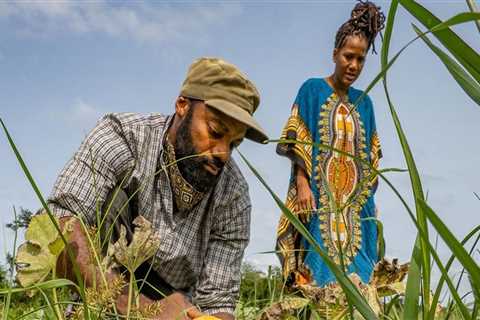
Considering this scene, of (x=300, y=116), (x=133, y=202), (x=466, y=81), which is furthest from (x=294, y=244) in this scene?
(x=466, y=81)

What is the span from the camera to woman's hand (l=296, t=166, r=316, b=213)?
3.77 metres

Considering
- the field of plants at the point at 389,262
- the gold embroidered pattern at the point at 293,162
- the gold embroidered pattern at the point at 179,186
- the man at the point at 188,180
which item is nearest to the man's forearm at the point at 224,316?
the man at the point at 188,180

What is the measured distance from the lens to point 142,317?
0.91 metres

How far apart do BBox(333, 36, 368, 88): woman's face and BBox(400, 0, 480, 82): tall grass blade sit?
11.2ft

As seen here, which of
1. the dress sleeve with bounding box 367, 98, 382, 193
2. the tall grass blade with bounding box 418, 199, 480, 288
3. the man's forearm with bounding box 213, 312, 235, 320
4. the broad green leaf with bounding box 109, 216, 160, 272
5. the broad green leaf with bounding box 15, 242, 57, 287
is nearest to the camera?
the tall grass blade with bounding box 418, 199, 480, 288

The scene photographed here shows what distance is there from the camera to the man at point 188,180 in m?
2.30

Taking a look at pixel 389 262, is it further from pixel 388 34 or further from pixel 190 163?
pixel 190 163

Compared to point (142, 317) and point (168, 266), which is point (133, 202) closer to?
point (168, 266)

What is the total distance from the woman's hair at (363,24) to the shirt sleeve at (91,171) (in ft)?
6.35

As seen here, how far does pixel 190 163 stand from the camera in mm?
2395

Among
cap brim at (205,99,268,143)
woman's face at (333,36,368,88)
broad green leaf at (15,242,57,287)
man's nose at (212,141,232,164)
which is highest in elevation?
woman's face at (333,36,368,88)

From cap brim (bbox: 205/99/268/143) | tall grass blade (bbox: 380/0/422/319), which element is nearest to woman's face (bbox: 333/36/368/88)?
cap brim (bbox: 205/99/268/143)

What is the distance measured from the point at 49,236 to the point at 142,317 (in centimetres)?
15

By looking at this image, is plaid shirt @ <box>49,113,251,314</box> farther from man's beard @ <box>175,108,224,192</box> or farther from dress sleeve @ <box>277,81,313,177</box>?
dress sleeve @ <box>277,81,313,177</box>
